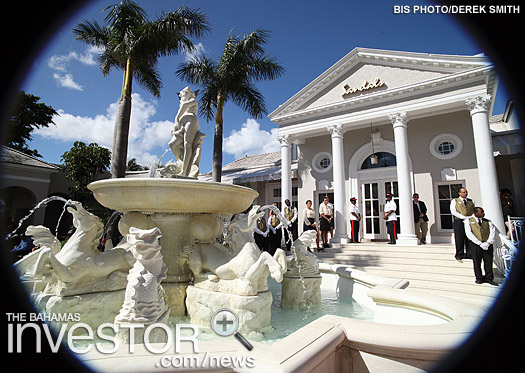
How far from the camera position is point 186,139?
5.22 meters

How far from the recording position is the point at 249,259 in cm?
327

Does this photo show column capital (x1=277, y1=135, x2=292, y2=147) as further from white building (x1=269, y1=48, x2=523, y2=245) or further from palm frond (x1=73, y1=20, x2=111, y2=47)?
palm frond (x1=73, y1=20, x2=111, y2=47)

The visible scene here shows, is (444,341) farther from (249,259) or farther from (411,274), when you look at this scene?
(411,274)

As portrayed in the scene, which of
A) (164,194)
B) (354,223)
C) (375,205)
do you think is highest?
(375,205)

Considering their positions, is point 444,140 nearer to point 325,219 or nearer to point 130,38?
point 325,219

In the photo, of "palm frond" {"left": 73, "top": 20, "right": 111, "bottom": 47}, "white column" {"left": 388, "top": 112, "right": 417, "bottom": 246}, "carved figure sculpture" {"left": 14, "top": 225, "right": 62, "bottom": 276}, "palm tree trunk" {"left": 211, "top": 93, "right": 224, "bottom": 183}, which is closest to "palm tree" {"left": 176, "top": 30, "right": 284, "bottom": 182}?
"palm tree trunk" {"left": 211, "top": 93, "right": 224, "bottom": 183}

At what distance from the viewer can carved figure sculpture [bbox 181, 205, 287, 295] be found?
312 cm

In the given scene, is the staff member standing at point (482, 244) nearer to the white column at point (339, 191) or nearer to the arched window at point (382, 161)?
the white column at point (339, 191)

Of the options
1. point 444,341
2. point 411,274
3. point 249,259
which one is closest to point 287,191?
point 411,274

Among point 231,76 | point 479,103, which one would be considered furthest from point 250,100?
point 479,103

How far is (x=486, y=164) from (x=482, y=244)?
5281 mm

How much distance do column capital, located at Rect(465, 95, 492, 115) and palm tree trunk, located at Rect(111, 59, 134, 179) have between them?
13653 mm

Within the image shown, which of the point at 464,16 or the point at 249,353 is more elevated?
the point at 464,16

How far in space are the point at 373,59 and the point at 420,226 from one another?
8193mm
